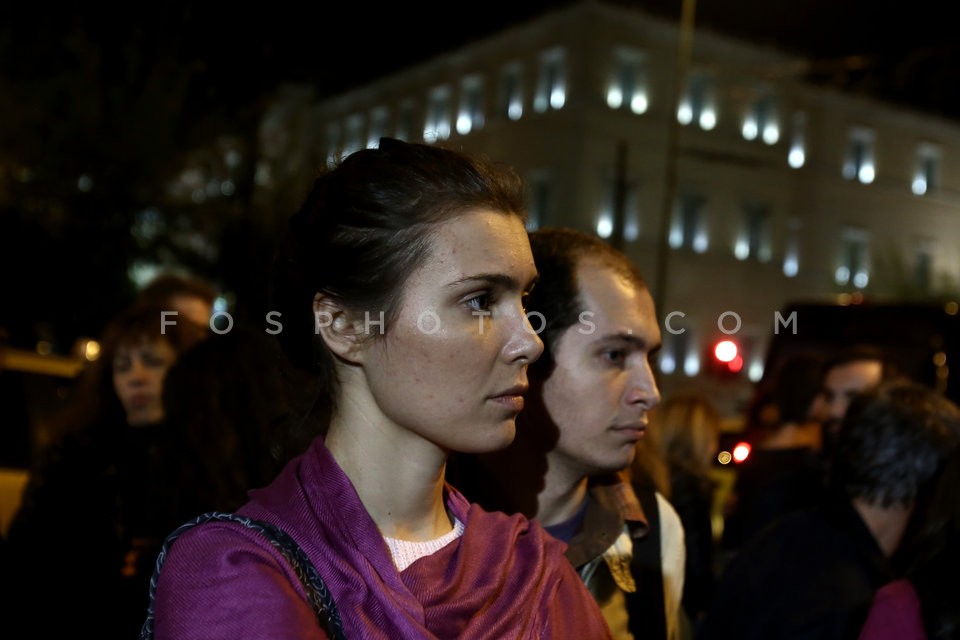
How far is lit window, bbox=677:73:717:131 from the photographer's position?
125 feet

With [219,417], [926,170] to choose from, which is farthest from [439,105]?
[219,417]

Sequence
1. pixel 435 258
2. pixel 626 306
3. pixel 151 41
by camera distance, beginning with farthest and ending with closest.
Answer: pixel 151 41
pixel 626 306
pixel 435 258

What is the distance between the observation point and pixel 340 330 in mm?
2119

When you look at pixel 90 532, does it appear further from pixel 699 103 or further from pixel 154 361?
pixel 699 103

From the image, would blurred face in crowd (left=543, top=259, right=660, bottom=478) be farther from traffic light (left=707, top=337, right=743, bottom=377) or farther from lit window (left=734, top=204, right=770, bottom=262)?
lit window (left=734, top=204, right=770, bottom=262)

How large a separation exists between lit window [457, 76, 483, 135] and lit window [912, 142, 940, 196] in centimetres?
1925

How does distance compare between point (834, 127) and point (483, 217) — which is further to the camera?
point (834, 127)

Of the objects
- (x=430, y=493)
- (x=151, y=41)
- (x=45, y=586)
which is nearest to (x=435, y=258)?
(x=430, y=493)

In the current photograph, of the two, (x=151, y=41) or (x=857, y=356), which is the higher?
(x=151, y=41)

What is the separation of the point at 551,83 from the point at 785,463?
30521 millimetres

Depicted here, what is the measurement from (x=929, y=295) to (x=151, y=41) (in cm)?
3344

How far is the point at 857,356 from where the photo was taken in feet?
21.0

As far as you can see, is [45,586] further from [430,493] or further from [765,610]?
[765,610]

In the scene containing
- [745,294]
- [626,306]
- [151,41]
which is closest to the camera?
[626,306]
